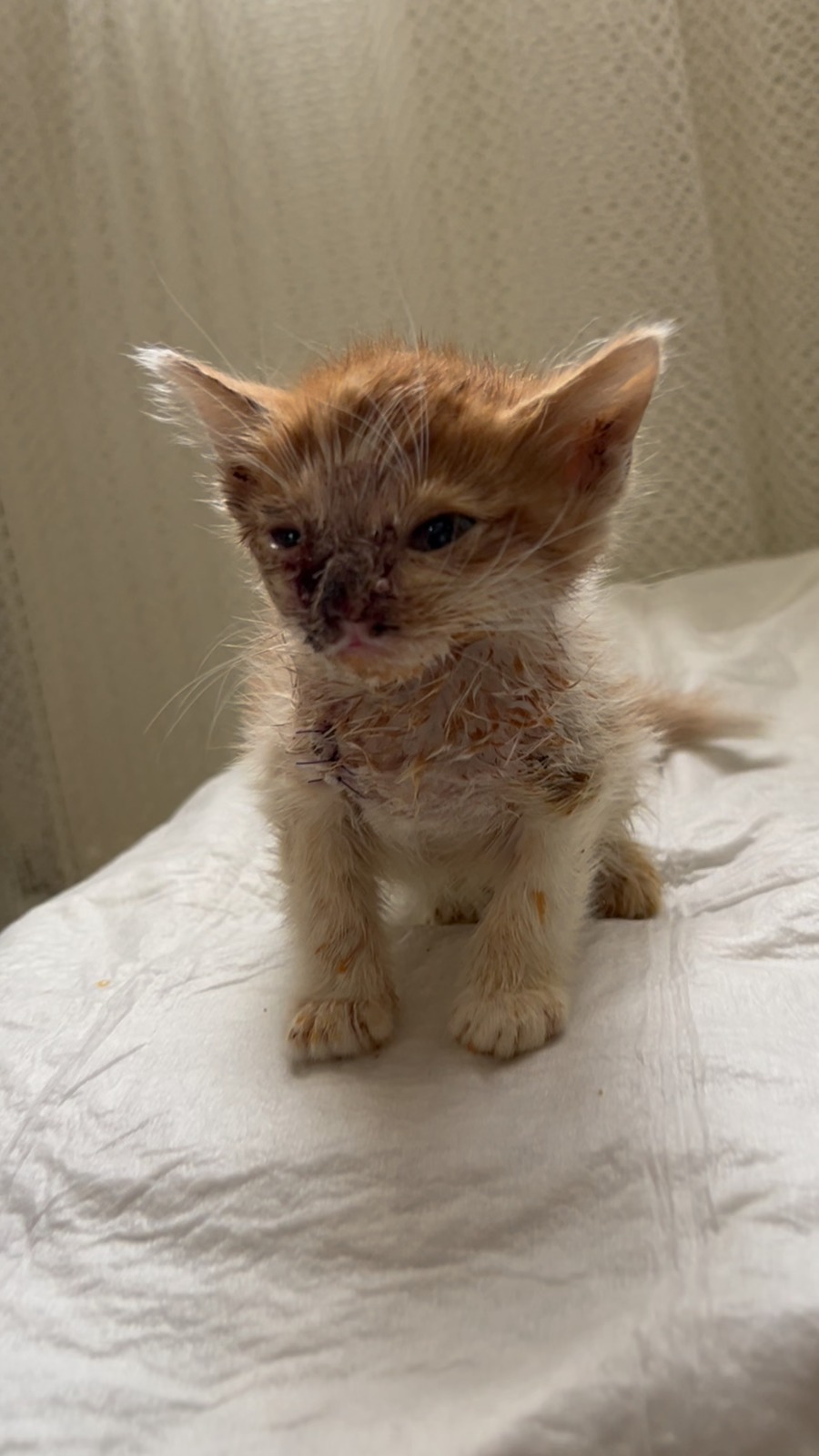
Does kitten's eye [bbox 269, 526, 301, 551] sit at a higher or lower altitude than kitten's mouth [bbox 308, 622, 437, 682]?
higher

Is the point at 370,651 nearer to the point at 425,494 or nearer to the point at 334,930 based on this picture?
the point at 425,494

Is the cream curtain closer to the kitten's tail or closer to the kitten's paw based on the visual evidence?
the kitten's tail

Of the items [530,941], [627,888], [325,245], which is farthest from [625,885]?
[325,245]

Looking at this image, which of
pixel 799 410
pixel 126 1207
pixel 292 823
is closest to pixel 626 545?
pixel 799 410

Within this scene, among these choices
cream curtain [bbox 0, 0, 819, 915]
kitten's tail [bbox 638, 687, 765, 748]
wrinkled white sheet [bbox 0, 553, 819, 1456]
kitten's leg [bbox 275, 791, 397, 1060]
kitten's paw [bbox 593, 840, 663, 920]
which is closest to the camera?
wrinkled white sheet [bbox 0, 553, 819, 1456]

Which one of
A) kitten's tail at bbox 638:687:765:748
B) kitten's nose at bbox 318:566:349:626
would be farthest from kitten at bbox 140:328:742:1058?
kitten's tail at bbox 638:687:765:748

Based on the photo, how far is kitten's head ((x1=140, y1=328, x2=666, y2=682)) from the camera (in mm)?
613

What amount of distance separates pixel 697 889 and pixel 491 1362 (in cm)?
47

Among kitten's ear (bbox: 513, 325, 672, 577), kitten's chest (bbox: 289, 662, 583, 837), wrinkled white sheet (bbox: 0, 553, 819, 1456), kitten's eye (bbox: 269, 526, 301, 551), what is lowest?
wrinkled white sheet (bbox: 0, 553, 819, 1456)

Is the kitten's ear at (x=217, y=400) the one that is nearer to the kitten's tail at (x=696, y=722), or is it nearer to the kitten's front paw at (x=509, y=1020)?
the kitten's front paw at (x=509, y=1020)

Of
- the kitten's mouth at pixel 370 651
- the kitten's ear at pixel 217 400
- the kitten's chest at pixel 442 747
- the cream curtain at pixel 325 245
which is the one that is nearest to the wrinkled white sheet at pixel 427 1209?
the kitten's chest at pixel 442 747

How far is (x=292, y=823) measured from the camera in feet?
2.57

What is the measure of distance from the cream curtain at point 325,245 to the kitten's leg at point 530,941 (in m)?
0.97

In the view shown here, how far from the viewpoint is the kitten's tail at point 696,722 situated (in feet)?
3.87
